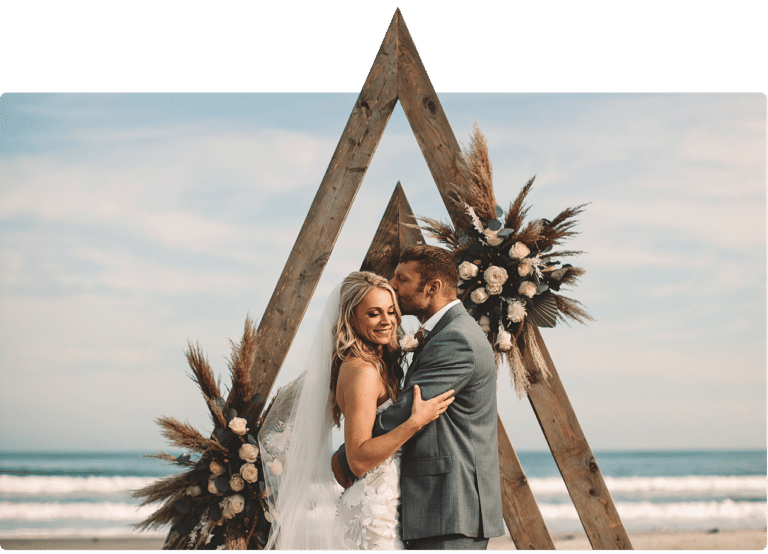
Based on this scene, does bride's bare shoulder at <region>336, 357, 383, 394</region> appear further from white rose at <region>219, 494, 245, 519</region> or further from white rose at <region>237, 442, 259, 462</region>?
white rose at <region>219, 494, 245, 519</region>

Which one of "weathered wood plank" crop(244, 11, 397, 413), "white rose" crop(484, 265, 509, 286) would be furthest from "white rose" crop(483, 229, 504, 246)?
"weathered wood plank" crop(244, 11, 397, 413)

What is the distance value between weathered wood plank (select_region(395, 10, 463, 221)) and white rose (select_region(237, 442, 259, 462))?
1.62 metres

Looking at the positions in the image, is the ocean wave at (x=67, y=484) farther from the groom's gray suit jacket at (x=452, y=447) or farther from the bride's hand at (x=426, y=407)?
the bride's hand at (x=426, y=407)

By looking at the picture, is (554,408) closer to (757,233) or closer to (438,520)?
(438,520)

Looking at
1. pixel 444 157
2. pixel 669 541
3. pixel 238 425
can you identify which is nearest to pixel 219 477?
pixel 238 425

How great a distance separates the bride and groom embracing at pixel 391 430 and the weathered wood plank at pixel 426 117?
53cm

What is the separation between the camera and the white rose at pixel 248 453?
122 inches

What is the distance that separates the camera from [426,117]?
3371 millimetres

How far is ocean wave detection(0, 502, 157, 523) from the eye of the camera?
685cm

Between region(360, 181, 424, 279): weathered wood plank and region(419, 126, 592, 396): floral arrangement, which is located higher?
region(360, 181, 424, 279): weathered wood plank

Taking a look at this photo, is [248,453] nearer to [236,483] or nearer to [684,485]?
[236,483]

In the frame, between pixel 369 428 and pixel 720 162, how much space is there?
3489 mm

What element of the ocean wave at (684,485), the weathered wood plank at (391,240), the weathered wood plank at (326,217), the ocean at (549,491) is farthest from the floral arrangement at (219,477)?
the ocean wave at (684,485)

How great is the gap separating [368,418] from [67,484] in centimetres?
931
